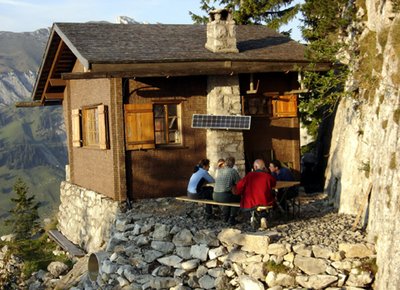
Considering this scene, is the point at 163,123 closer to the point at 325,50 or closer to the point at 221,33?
the point at 221,33

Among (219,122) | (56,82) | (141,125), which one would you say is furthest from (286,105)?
(56,82)

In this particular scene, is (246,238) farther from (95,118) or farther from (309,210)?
(95,118)

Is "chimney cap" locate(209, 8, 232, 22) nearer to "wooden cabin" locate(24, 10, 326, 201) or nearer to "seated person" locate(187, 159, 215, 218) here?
"wooden cabin" locate(24, 10, 326, 201)

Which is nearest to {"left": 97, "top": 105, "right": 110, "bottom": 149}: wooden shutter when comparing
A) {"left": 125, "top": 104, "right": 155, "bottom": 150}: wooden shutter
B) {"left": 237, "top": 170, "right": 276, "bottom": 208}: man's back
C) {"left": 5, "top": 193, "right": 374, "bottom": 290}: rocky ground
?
{"left": 125, "top": 104, "right": 155, "bottom": 150}: wooden shutter

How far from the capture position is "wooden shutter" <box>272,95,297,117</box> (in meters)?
16.8

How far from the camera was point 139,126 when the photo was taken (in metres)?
15.1

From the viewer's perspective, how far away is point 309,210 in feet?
46.6

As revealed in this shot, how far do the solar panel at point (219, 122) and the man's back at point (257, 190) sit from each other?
4.03 m

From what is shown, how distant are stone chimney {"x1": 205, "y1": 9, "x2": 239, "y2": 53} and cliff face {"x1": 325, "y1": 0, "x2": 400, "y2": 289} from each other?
349 centimetres

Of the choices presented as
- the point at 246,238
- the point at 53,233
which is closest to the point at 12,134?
the point at 53,233

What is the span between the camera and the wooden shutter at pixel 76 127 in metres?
18.2

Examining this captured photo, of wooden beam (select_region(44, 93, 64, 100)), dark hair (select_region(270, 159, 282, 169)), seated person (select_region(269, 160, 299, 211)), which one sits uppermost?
wooden beam (select_region(44, 93, 64, 100))

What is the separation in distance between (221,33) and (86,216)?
22.2ft

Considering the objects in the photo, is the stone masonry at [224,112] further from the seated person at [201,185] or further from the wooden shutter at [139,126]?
the seated person at [201,185]
